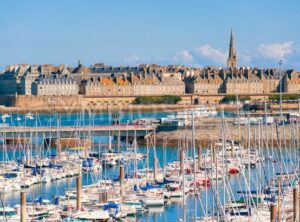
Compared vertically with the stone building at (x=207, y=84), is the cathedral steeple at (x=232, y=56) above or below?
above

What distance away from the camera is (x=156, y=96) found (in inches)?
3506

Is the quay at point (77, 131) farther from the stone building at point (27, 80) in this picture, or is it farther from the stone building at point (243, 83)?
the stone building at point (27, 80)

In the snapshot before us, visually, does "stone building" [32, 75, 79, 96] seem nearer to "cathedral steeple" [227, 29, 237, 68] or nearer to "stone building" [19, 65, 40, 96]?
"stone building" [19, 65, 40, 96]

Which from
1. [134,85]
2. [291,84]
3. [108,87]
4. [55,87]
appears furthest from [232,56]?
[55,87]

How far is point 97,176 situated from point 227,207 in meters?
11.2

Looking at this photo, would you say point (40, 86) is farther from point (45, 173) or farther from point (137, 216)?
point (137, 216)

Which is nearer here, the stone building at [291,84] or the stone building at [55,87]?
the stone building at [55,87]

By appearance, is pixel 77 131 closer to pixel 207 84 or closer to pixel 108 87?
pixel 108 87

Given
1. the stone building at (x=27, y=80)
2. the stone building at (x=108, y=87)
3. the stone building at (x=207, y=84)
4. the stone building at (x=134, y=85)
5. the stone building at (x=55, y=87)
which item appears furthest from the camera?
the stone building at (x=27, y=80)

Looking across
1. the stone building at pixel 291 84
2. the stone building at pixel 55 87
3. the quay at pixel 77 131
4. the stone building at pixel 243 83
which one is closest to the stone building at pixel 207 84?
the stone building at pixel 243 83

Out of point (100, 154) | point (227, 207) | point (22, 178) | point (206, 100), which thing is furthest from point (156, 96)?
point (227, 207)

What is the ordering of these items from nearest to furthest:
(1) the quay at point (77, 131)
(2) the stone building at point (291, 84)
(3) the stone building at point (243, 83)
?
(1) the quay at point (77, 131)
(3) the stone building at point (243, 83)
(2) the stone building at point (291, 84)

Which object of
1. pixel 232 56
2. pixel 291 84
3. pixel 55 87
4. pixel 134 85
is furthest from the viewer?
pixel 232 56

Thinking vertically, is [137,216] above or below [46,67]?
below
